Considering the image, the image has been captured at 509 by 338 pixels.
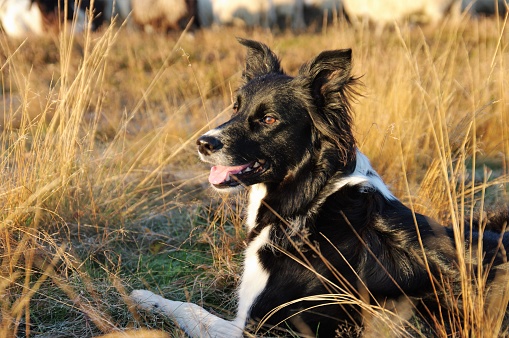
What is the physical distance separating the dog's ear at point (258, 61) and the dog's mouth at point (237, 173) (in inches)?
29.6

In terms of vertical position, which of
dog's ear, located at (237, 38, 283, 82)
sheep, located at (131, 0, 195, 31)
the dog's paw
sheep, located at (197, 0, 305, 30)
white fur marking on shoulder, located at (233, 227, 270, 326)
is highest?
dog's ear, located at (237, 38, 283, 82)

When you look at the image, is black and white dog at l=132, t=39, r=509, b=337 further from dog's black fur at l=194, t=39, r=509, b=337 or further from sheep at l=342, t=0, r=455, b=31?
sheep at l=342, t=0, r=455, b=31

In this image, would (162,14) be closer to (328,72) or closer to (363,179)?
(328,72)

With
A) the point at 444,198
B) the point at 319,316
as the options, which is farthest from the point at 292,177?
the point at 444,198

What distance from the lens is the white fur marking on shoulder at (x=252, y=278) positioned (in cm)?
327

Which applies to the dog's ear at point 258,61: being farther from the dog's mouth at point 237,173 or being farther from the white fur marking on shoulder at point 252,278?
the white fur marking on shoulder at point 252,278

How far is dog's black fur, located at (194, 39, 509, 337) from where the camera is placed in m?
2.97

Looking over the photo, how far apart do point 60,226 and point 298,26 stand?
576 inches

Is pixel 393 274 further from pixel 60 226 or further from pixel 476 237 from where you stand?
pixel 60 226

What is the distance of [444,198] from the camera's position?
4.64 metres

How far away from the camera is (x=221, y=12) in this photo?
60.9 ft

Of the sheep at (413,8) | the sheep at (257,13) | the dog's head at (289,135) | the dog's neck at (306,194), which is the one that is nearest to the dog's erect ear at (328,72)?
the dog's head at (289,135)

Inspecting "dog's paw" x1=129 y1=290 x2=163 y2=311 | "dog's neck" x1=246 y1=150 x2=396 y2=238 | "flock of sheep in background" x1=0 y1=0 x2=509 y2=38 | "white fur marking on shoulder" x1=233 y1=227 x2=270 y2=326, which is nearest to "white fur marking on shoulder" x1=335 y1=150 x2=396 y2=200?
"dog's neck" x1=246 y1=150 x2=396 y2=238

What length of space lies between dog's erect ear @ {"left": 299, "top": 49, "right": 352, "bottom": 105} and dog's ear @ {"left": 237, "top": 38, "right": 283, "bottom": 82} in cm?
50
